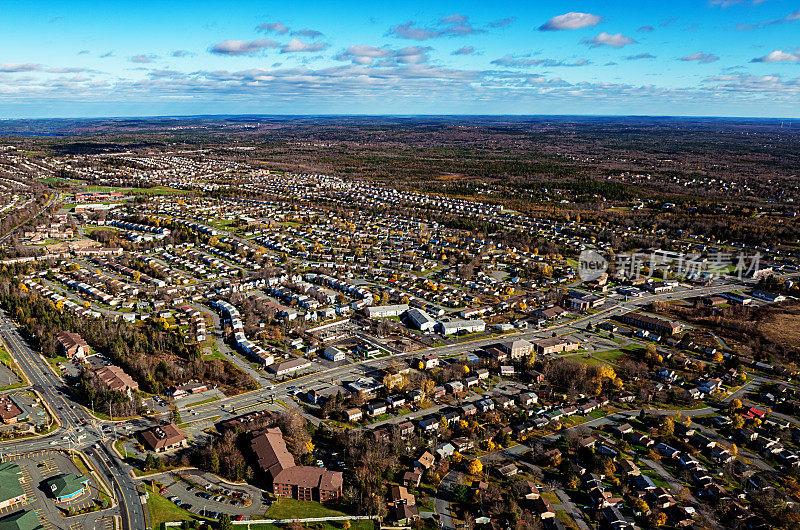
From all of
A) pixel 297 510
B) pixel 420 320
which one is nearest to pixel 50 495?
pixel 297 510

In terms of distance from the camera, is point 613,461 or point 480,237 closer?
point 613,461

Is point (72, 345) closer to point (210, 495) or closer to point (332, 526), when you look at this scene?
point (210, 495)

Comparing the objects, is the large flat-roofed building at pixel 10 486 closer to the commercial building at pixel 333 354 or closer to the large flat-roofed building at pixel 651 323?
the commercial building at pixel 333 354

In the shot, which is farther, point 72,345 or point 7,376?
point 72,345

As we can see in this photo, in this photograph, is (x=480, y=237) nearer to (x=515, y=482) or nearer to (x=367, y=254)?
(x=367, y=254)

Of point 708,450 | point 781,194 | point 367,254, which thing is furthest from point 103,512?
point 781,194

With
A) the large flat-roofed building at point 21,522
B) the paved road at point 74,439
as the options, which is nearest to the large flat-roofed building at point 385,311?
the paved road at point 74,439

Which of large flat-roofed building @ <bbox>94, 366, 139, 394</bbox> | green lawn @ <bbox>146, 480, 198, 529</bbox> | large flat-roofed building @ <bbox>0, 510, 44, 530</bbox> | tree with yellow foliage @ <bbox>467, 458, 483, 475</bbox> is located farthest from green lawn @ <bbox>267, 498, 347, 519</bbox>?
large flat-roofed building @ <bbox>94, 366, 139, 394</bbox>
